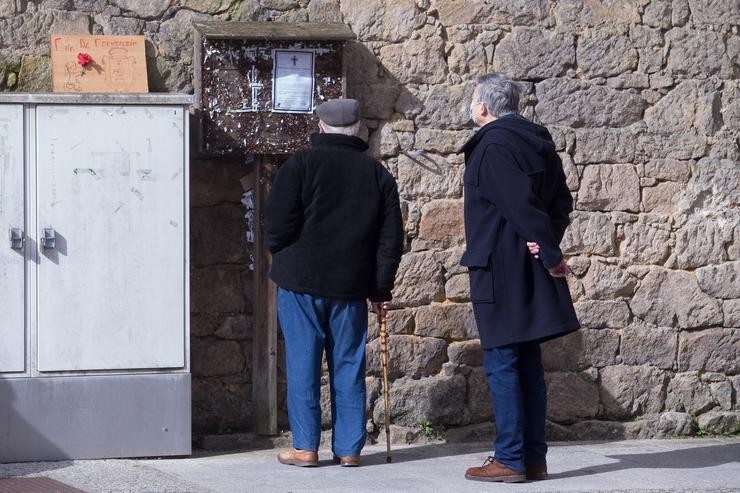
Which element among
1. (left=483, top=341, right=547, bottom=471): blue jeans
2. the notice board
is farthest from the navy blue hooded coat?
the notice board

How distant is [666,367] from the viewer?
6.27 meters

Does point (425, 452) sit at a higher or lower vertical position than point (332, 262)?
lower

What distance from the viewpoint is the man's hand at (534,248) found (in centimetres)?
479

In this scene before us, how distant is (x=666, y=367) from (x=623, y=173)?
1115 mm

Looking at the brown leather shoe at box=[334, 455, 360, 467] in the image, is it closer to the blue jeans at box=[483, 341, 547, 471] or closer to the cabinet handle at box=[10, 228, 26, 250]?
the blue jeans at box=[483, 341, 547, 471]

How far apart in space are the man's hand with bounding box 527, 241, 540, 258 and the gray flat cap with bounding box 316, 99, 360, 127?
1.03 m

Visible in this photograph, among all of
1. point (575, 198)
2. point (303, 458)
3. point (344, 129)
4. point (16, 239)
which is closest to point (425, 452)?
point (303, 458)

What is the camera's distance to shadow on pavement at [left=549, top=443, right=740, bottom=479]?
17.2ft

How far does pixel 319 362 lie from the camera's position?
5.18m

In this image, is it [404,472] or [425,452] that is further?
[425,452]

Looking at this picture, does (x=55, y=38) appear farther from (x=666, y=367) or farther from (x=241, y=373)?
(x=666, y=367)

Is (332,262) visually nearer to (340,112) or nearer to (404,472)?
(340,112)

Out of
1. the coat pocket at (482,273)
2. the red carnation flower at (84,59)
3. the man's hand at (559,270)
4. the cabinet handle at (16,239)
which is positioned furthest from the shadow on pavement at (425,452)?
the red carnation flower at (84,59)

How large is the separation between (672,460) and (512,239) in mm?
1592
